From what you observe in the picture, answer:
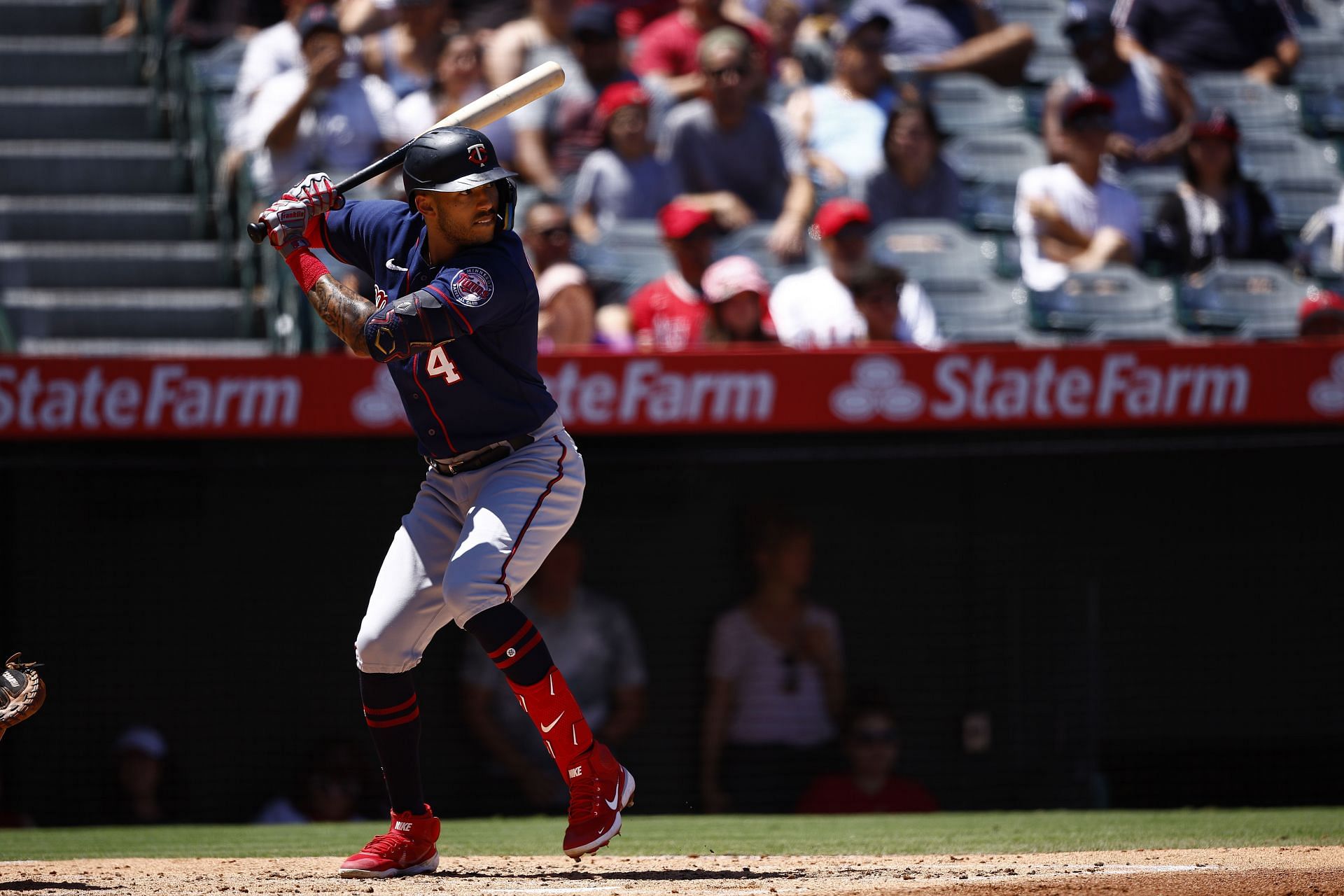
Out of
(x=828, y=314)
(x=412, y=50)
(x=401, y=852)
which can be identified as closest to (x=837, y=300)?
(x=828, y=314)

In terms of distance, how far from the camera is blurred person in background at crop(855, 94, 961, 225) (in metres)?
7.79

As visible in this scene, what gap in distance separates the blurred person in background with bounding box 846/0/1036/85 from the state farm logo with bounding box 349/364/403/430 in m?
4.26

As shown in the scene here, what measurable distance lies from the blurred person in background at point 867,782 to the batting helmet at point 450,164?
322 cm

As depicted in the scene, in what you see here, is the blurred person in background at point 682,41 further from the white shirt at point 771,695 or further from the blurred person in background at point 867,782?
the blurred person in background at point 867,782

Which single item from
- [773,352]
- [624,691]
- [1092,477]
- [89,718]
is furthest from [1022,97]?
[89,718]

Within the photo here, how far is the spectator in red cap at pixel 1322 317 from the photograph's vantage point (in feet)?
22.5

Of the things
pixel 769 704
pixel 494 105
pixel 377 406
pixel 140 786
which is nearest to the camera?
pixel 494 105

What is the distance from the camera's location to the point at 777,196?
26.3 ft

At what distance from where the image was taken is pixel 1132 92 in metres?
8.80

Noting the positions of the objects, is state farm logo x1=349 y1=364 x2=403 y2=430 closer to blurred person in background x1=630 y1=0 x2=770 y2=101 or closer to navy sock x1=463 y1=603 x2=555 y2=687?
navy sock x1=463 y1=603 x2=555 y2=687

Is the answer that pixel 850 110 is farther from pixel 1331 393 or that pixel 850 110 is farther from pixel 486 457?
pixel 486 457

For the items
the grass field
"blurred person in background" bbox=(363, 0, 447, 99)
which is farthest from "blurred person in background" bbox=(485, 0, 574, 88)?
the grass field

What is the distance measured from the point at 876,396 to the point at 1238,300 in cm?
234

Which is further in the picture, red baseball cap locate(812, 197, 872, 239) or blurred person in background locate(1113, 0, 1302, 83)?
blurred person in background locate(1113, 0, 1302, 83)
